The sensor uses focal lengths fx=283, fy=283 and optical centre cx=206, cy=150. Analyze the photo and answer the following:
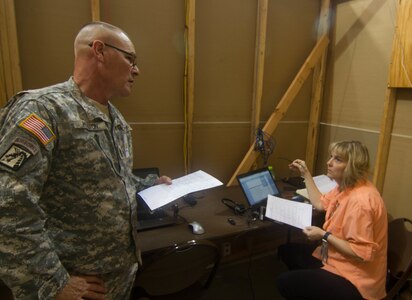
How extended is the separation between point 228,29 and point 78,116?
1.74m

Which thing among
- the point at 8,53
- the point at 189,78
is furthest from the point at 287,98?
the point at 8,53

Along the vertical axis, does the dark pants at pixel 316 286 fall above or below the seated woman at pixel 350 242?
below

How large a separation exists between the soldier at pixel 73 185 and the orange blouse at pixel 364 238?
1.04 m

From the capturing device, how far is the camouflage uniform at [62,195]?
74 cm

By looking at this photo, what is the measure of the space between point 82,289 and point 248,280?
5.91 ft

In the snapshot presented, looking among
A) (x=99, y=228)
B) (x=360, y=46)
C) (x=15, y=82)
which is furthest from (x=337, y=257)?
(x=15, y=82)

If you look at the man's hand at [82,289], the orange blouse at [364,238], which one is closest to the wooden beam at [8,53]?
the man's hand at [82,289]

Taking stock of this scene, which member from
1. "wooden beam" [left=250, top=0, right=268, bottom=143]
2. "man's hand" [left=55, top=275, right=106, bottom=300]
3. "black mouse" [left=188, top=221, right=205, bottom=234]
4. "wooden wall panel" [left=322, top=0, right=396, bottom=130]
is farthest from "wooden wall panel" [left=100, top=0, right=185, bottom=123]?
"wooden wall panel" [left=322, top=0, right=396, bottom=130]

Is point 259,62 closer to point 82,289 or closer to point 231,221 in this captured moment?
point 231,221

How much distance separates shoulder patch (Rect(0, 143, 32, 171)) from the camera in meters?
0.74

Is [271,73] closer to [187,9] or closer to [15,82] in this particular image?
[187,9]

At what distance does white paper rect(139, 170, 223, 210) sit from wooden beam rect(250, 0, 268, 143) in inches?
38.1

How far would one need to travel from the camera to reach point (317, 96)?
272 cm

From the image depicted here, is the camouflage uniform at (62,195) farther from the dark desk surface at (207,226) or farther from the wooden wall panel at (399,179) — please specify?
the wooden wall panel at (399,179)
